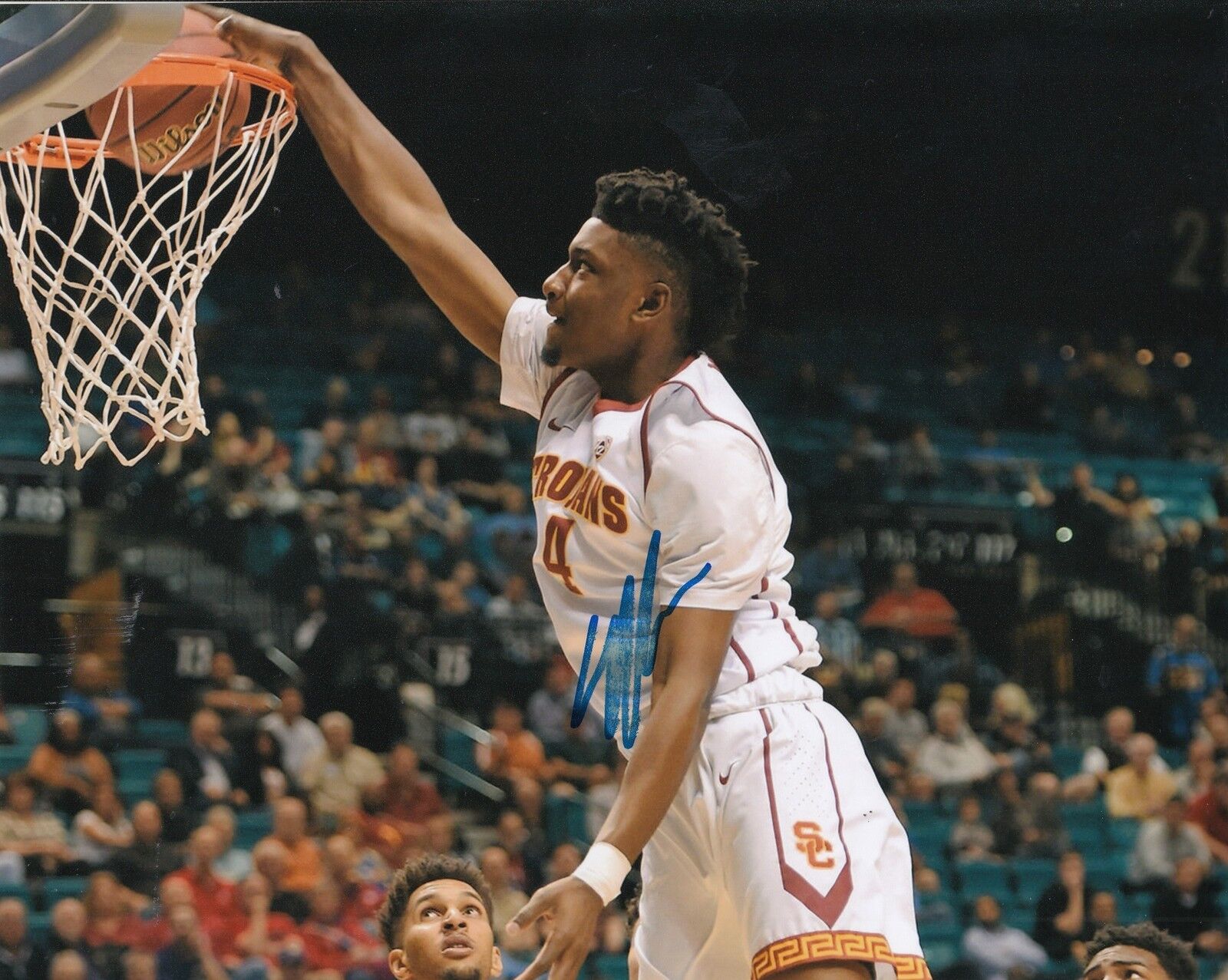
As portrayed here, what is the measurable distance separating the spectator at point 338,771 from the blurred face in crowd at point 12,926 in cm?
121

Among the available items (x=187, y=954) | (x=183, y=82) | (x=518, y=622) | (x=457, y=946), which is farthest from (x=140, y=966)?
(x=183, y=82)

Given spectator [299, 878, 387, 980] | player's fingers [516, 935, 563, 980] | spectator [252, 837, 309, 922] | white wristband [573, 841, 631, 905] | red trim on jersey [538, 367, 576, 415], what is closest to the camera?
player's fingers [516, 935, 563, 980]

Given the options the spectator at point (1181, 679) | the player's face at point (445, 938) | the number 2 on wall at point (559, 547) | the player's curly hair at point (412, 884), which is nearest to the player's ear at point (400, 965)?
the player's face at point (445, 938)

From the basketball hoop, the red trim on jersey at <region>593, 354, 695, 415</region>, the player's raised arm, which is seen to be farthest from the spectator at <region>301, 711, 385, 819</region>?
the red trim on jersey at <region>593, 354, 695, 415</region>

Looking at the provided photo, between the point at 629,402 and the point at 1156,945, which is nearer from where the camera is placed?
the point at 629,402

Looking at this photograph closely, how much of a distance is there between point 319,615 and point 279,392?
1189mm

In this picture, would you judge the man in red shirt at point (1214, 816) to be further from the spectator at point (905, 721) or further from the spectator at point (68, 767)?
the spectator at point (68, 767)

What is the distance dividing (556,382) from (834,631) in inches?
226

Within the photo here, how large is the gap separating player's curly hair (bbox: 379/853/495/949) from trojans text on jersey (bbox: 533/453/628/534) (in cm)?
131

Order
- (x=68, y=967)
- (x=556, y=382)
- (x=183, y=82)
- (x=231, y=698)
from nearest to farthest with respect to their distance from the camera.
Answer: (x=556, y=382) → (x=183, y=82) → (x=68, y=967) → (x=231, y=698)

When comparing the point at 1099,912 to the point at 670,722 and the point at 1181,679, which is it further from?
the point at 670,722

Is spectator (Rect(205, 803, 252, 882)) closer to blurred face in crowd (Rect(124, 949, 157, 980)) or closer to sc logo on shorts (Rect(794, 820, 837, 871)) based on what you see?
blurred face in crowd (Rect(124, 949, 157, 980))

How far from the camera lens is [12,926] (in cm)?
632

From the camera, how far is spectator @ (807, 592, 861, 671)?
850cm
